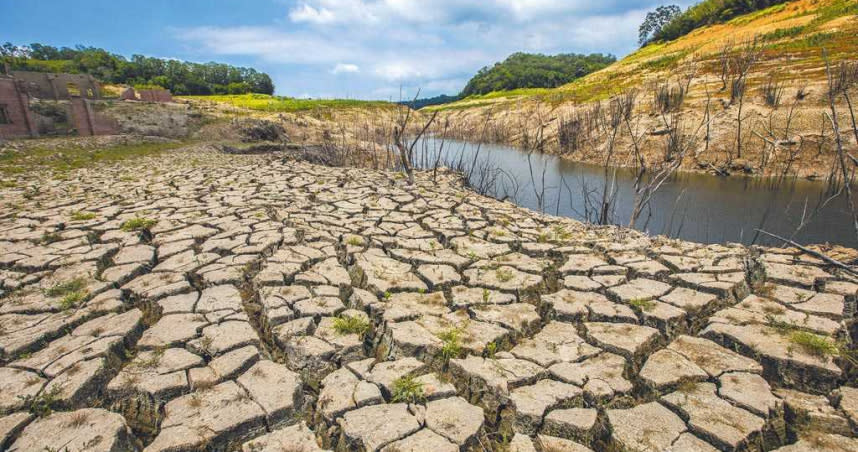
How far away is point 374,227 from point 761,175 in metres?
11.7

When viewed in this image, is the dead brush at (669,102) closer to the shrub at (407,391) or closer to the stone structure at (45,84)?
the shrub at (407,391)

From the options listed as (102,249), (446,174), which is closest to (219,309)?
(102,249)

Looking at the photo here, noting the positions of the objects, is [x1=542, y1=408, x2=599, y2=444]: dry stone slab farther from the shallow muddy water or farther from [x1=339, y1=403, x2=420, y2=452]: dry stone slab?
the shallow muddy water

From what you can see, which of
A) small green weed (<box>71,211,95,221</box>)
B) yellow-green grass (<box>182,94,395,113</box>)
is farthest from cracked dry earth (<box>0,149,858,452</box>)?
yellow-green grass (<box>182,94,395,113</box>)

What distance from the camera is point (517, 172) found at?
40.1ft

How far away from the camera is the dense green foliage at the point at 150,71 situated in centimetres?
4100

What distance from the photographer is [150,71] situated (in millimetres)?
45750

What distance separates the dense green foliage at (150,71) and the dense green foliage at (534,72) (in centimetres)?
3377

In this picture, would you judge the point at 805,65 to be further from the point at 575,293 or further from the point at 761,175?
the point at 575,293

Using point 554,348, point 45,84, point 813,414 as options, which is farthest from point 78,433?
point 45,84

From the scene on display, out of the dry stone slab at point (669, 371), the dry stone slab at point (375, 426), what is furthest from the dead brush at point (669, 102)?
the dry stone slab at point (375, 426)

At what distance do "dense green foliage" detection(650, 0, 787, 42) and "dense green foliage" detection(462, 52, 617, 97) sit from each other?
12645 millimetres

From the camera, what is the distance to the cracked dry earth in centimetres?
168

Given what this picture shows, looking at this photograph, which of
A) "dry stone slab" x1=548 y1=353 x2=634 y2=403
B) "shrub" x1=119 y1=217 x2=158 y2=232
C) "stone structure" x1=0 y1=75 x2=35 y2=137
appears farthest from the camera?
"stone structure" x1=0 y1=75 x2=35 y2=137
